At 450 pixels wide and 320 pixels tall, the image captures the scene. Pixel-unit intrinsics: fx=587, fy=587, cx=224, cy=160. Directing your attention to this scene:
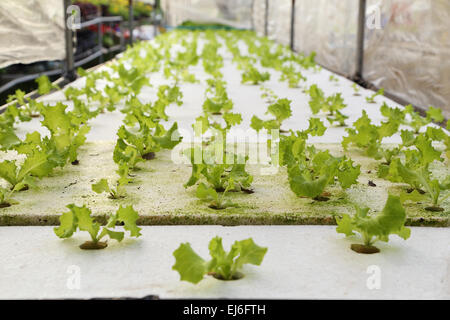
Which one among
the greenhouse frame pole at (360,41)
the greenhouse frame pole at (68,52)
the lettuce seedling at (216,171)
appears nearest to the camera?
the lettuce seedling at (216,171)

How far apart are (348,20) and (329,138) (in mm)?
4405

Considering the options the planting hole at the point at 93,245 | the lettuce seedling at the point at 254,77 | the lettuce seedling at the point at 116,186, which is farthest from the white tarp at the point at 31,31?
the planting hole at the point at 93,245

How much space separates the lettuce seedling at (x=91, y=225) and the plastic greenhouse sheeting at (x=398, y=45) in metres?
2.85

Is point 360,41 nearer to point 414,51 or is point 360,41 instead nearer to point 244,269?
point 414,51

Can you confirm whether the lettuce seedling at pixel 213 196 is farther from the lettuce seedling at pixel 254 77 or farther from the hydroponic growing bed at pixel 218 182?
the lettuce seedling at pixel 254 77

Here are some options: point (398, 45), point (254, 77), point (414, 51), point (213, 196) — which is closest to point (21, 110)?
point (213, 196)

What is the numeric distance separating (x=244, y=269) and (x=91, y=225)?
1.52 feet

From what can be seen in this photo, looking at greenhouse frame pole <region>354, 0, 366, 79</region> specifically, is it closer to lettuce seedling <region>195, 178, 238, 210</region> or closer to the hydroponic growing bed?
the hydroponic growing bed

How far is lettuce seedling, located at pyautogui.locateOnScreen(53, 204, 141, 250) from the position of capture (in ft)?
5.49

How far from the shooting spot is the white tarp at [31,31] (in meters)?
4.32

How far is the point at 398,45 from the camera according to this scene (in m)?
5.12

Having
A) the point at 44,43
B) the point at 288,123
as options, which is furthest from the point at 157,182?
the point at 44,43

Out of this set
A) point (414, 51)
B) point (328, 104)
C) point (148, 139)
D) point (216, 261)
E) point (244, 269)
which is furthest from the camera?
point (414, 51)
